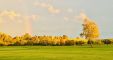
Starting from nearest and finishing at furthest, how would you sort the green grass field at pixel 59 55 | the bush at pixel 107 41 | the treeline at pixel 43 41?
1. the green grass field at pixel 59 55
2. the bush at pixel 107 41
3. the treeline at pixel 43 41

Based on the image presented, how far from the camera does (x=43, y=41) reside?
478 feet

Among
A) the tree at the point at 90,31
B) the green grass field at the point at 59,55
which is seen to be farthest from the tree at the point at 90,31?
the green grass field at the point at 59,55

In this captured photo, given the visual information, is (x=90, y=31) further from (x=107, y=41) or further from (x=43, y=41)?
(x=43, y=41)

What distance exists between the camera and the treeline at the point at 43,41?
451ft

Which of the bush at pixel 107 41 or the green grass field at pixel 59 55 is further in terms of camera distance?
the bush at pixel 107 41

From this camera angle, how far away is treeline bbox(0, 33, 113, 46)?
13738 centimetres

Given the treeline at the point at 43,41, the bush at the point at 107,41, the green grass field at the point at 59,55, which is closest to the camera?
the green grass field at the point at 59,55

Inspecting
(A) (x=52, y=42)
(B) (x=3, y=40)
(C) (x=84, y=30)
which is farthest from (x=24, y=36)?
(C) (x=84, y=30)

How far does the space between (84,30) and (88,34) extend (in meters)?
2.58

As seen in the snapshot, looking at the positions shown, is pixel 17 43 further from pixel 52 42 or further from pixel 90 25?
pixel 90 25

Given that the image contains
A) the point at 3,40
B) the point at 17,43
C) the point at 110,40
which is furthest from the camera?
the point at 3,40

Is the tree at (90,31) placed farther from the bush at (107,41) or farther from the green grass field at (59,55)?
the green grass field at (59,55)

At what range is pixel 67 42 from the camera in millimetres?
138125

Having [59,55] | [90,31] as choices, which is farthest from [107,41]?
[59,55]
